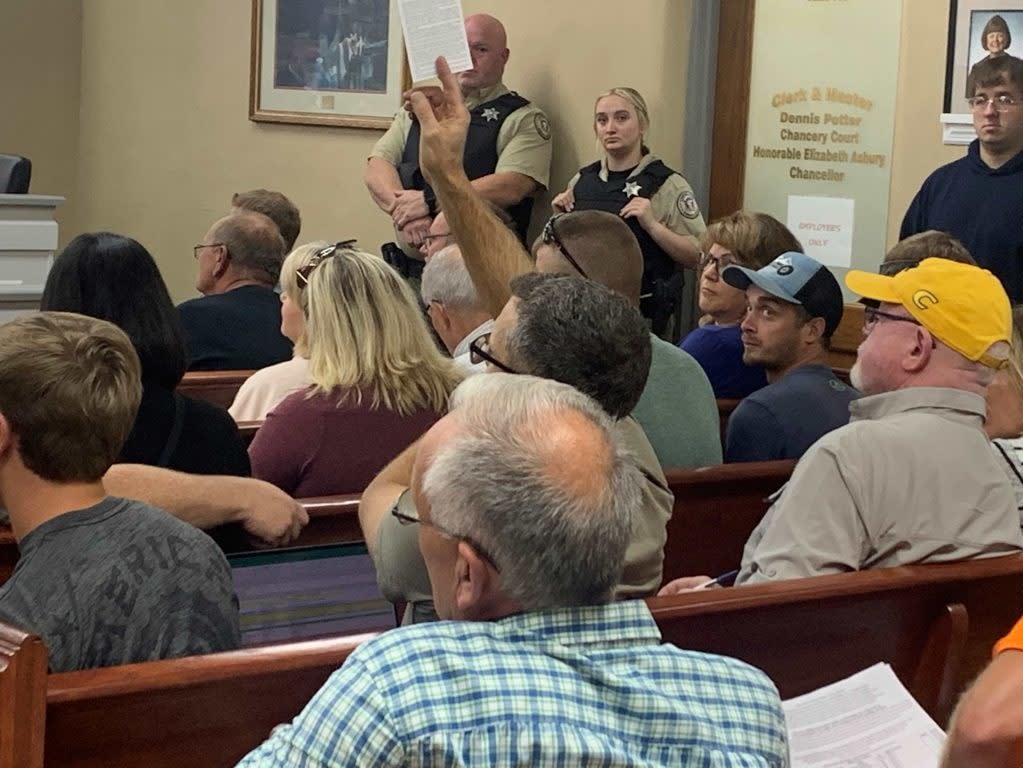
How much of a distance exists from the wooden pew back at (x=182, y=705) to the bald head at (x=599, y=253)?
53.0 inches

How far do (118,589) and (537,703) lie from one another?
77cm

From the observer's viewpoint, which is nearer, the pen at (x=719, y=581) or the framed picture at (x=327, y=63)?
the pen at (x=719, y=581)

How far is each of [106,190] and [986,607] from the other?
8.48 metres

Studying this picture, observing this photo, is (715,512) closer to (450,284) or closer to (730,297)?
(450,284)

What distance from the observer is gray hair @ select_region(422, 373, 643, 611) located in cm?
146

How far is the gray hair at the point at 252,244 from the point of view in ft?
15.7

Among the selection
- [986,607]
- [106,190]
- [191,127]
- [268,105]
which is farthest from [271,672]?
[106,190]

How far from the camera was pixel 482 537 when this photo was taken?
1479 millimetres

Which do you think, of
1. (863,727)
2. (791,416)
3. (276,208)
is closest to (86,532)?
(863,727)

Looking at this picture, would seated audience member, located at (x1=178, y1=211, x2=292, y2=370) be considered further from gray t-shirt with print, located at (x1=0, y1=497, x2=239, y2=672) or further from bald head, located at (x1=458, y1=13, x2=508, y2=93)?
gray t-shirt with print, located at (x1=0, y1=497, x2=239, y2=672)

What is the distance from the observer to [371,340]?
323 centimetres

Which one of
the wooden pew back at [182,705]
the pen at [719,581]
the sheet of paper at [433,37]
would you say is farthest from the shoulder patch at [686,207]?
the wooden pew back at [182,705]

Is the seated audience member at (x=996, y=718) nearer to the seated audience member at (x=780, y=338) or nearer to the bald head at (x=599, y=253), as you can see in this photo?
the bald head at (x=599, y=253)

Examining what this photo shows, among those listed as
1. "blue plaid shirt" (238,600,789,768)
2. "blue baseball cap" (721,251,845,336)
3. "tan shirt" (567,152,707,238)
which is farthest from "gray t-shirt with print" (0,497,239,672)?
"tan shirt" (567,152,707,238)
